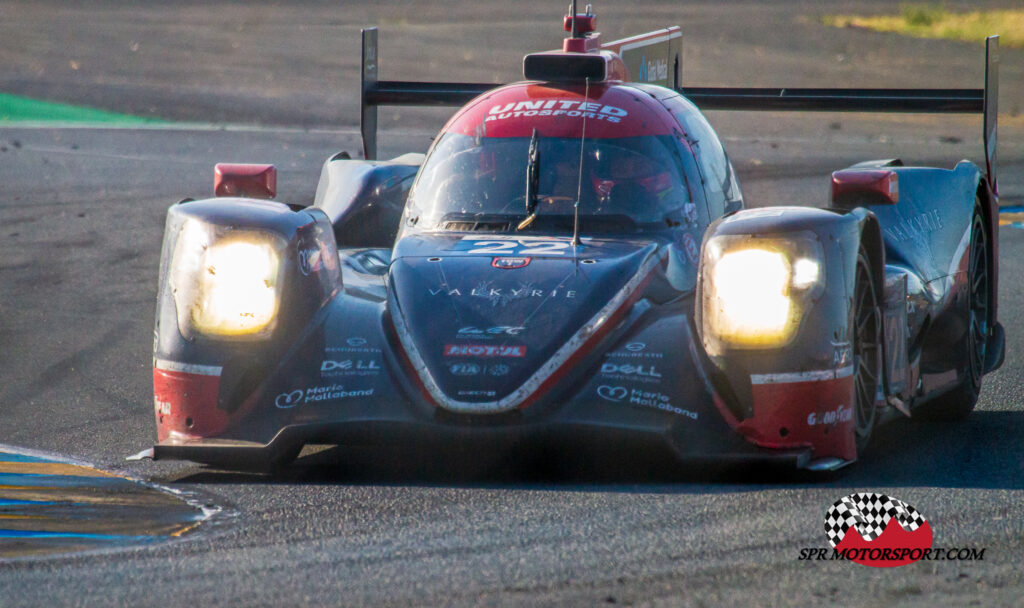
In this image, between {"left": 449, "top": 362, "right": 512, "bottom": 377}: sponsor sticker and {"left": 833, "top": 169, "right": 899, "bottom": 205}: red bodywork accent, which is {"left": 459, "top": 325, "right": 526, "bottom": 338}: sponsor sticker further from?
{"left": 833, "top": 169, "right": 899, "bottom": 205}: red bodywork accent

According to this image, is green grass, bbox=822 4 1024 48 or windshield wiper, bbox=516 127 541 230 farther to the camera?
green grass, bbox=822 4 1024 48

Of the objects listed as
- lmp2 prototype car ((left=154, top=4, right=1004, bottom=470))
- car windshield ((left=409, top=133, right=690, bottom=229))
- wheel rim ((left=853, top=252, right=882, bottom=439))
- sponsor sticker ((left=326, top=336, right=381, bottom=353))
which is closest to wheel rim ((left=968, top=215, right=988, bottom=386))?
lmp2 prototype car ((left=154, top=4, right=1004, bottom=470))

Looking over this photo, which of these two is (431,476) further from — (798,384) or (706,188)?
(706,188)

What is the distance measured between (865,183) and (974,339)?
1157 millimetres

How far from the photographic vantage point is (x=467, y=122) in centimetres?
712

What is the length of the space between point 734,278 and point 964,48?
27.9 m

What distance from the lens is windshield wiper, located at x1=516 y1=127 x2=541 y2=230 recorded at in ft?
21.6

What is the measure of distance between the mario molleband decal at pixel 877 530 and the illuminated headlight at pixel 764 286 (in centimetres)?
65

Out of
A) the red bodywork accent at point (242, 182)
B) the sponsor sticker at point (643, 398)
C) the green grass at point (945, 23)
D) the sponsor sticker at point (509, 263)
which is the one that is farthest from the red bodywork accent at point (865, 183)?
the green grass at point (945, 23)

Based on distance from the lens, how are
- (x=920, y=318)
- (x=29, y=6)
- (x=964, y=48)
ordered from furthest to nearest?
(x=29, y=6), (x=964, y=48), (x=920, y=318)

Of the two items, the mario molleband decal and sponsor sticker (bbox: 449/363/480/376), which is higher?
sponsor sticker (bbox: 449/363/480/376)

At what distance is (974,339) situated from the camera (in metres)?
7.46

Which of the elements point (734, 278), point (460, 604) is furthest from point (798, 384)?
point (460, 604)

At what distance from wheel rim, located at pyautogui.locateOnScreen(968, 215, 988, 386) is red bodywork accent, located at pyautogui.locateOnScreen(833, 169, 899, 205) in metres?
0.99
